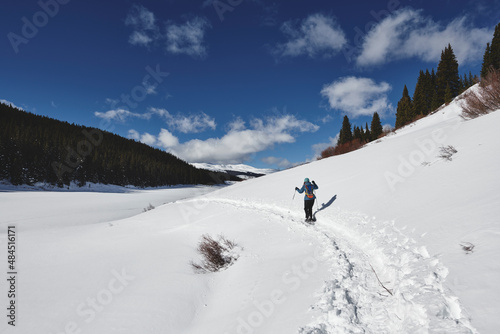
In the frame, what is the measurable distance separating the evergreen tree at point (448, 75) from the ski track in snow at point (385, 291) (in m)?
46.3

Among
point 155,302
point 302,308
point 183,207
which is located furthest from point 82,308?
point 183,207

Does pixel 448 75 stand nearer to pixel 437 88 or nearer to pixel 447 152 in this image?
pixel 437 88

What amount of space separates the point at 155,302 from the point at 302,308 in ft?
12.1

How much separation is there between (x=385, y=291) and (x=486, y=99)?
44.9 feet

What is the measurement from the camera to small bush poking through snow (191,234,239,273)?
6.80 meters

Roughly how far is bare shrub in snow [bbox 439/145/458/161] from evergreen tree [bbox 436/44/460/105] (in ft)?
133

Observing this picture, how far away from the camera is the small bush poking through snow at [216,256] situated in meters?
6.80

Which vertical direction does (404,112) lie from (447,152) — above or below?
above

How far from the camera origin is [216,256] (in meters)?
7.21

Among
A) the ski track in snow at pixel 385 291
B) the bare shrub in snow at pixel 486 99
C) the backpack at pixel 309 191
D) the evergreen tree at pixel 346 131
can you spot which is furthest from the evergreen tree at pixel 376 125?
the ski track in snow at pixel 385 291

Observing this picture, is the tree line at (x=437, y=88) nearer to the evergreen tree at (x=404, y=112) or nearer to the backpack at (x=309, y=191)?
the evergreen tree at (x=404, y=112)

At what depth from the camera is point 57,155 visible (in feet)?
161

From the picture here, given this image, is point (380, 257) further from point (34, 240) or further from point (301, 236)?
point (34, 240)

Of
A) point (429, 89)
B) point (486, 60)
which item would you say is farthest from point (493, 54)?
point (429, 89)
